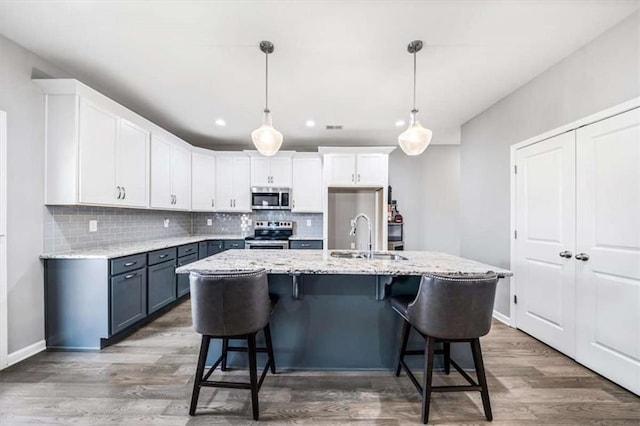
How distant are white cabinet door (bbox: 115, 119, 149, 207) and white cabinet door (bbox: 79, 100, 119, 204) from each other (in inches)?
3.5

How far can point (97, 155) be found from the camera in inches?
109

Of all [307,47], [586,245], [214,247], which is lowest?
[214,247]

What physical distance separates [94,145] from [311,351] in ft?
9.13

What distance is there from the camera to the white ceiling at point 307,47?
1964mm

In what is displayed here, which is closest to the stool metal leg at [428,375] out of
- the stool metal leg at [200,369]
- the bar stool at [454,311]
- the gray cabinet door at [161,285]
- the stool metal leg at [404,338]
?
the bar stool at [454,311]

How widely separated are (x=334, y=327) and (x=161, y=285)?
235 centimetres

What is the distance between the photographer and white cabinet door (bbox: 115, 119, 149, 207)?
3.10 meters

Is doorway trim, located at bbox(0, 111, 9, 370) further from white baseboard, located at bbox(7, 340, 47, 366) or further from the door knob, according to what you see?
the door knob

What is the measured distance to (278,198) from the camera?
16.4 ft

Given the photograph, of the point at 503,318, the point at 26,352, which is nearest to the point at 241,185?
the point at 26,352

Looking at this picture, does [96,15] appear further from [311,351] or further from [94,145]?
[311,351]

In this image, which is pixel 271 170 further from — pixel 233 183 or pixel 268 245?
pixel 268 245

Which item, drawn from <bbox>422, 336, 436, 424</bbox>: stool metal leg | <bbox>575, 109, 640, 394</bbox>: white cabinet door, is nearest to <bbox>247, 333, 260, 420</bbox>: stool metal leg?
<bbox>422, 336, 436, 424</bbox>: stool metal leg

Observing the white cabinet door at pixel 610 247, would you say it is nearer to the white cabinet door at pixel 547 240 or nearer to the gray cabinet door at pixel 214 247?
the white cabinet door at pixel 547 240
